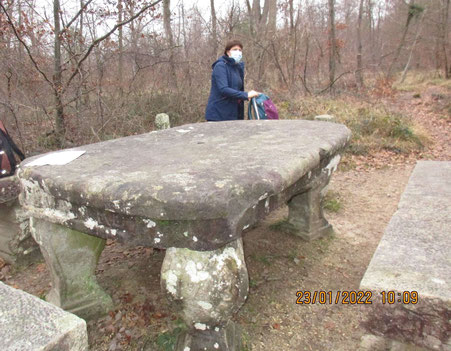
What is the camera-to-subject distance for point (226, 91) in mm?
3789

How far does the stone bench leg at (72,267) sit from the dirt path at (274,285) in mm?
122

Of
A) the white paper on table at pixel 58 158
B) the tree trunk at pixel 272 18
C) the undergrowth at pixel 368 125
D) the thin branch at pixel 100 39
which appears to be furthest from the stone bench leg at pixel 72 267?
the tree trunk at pixel 272 18

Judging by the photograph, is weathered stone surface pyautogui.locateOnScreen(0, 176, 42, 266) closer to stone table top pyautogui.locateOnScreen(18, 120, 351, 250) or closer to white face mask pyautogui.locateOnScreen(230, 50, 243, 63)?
stone table top pyautogui.locateOnScreen(18, 120, 351, 250)

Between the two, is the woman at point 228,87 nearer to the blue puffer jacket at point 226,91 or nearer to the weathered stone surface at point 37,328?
the blue puffer jacket at point 226,91

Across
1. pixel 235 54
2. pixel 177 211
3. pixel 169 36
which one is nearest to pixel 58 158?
pixel 177 211

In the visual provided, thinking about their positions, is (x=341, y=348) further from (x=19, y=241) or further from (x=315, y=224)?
(x=19, y=241)

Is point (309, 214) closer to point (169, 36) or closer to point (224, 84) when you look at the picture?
point (224, 84)

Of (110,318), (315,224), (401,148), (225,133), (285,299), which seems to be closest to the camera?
(110,318)

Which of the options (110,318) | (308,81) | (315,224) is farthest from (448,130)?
(110,318)

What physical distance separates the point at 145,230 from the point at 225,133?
1520 mm

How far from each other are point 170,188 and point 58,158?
0.99 metres

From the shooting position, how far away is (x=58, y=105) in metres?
4.72

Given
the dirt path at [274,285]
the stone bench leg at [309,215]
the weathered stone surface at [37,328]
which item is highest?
the weathered stone surface at [37,328]

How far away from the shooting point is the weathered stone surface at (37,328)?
3.66 feet
